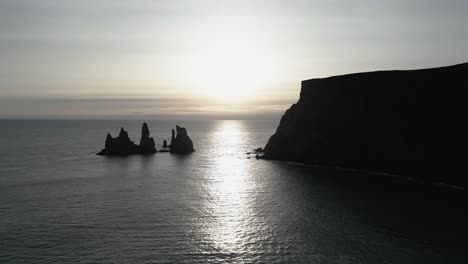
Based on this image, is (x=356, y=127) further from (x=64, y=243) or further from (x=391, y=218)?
(x=64, y=243)

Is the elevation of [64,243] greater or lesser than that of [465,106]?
lesser

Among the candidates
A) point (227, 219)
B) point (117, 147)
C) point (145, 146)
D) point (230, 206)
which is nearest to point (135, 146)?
point (145, 146)

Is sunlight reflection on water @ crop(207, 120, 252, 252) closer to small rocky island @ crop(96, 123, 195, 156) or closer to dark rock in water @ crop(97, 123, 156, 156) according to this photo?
small rocky island @ crop(96, 123, 195, 156)

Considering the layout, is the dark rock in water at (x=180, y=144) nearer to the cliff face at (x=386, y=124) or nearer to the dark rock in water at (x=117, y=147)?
the dark rock in water at (x=117, y=147)

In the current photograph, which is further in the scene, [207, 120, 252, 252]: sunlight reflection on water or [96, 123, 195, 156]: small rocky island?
[96, 123, 195, 156]: small rocky island

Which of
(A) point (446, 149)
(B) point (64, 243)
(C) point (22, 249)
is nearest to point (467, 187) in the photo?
(A) point (446, 149)

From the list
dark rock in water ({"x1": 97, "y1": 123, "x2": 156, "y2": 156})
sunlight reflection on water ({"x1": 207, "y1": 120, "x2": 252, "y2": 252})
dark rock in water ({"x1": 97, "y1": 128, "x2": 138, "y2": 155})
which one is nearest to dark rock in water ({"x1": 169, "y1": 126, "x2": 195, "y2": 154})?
dark rock in water ({"x1": 97, "y1": 123, "x2": 156, "y2": 156})

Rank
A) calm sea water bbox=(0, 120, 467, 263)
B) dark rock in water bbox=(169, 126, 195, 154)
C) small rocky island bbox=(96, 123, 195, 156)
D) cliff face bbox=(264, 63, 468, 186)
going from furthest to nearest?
1. dark rock in water bbox=(169, 126, 195, 154)
2. small rocky island bbox=(96, 123, 195, 156)
3. cliff face bbox=(264, 63, 468, 186)
4. calm sea water bbox=(0, 120, 467, 263)
